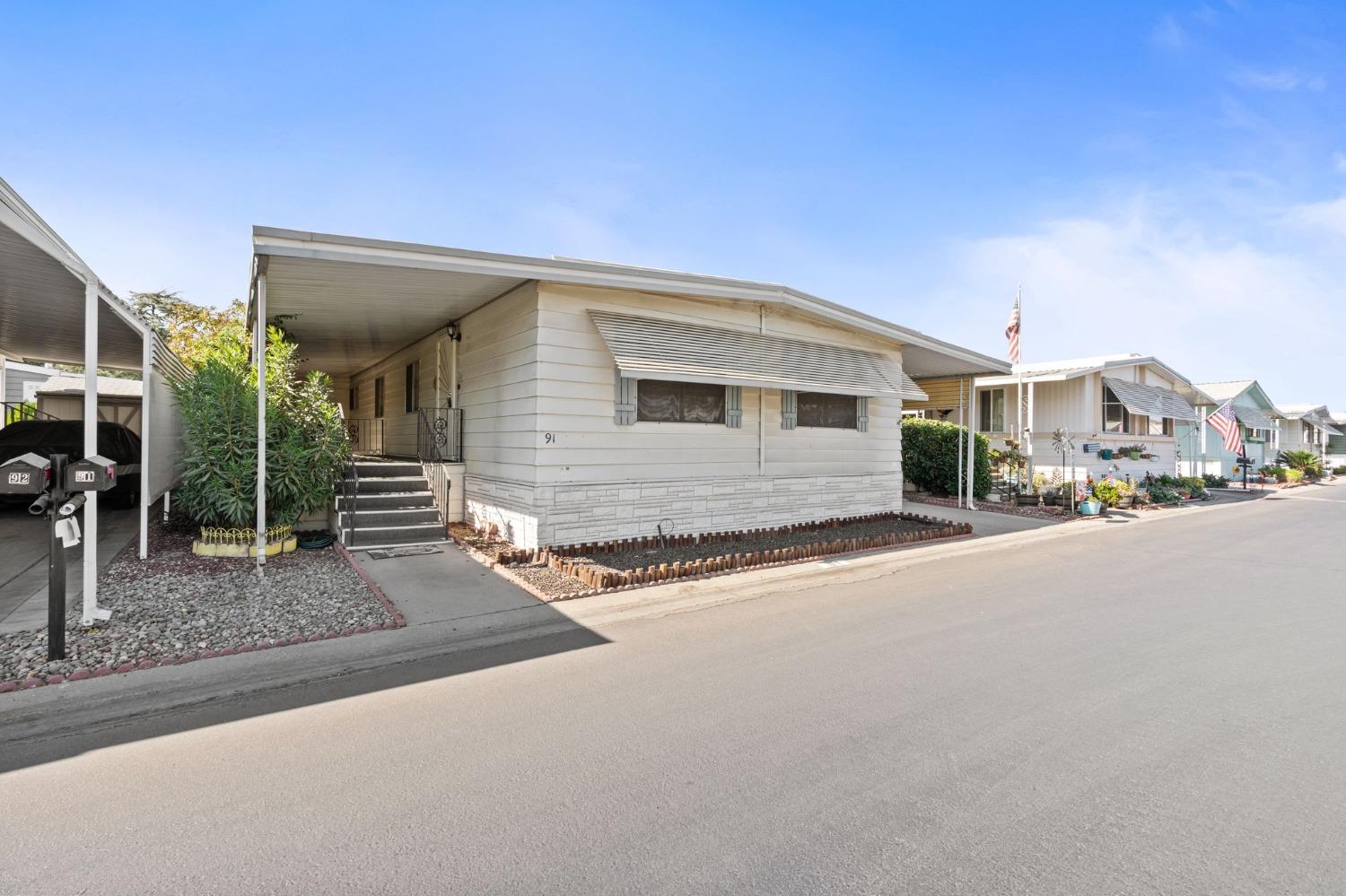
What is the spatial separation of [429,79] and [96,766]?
8.92m

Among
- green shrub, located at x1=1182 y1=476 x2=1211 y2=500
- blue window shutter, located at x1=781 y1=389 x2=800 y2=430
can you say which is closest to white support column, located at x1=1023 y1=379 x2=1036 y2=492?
green shrub, located at x1=1182 y1=476 x2=1211 y2=500

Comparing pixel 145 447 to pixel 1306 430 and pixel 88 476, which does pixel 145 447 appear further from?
pixel 1306 430

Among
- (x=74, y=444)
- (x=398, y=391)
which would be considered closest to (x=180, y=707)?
(x=74, y=444)

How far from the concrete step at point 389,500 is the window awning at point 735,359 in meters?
3.46

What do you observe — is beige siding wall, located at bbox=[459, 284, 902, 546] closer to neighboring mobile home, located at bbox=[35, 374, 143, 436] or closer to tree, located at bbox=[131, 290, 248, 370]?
neighboring mobile home, located at bbox=[35, 374, 143, 436]

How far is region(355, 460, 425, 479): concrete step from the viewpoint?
8.93 meters

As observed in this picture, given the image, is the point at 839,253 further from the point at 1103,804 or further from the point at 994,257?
the point at 1103,804

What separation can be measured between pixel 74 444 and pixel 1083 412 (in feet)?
71.5

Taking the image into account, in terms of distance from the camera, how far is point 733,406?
8.85 metres

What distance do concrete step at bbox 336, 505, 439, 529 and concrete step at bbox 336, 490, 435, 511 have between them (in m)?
0.05

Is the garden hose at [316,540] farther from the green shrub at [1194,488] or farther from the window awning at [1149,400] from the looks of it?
the green shrub at [1194,488]

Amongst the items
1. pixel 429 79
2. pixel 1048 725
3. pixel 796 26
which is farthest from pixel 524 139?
pixel 1048 725

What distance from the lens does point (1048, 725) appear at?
3.22 meters

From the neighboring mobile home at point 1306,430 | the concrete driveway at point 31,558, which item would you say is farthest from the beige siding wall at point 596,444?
the neighboring mobile home at point 1306,430
